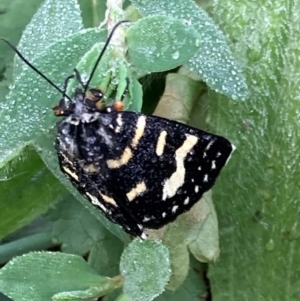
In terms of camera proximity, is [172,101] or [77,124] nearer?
[77,124]

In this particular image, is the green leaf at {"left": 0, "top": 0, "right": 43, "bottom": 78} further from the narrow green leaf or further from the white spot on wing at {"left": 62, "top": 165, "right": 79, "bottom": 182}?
the narrow green leaf

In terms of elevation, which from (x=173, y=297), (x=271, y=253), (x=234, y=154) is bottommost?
(x=173, y=297)

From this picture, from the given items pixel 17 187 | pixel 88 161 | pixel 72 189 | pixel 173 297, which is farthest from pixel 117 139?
pixel 173 297

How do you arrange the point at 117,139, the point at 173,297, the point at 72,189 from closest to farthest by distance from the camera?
the point at 117,139 < the point at 72,189 < the point at 173,297

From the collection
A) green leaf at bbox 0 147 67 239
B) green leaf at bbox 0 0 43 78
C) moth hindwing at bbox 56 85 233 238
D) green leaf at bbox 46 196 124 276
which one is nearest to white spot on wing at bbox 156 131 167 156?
moth hindwing at bbox 56 85 233 238

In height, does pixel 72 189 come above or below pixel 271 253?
above

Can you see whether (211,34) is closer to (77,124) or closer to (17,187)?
(77,124)
